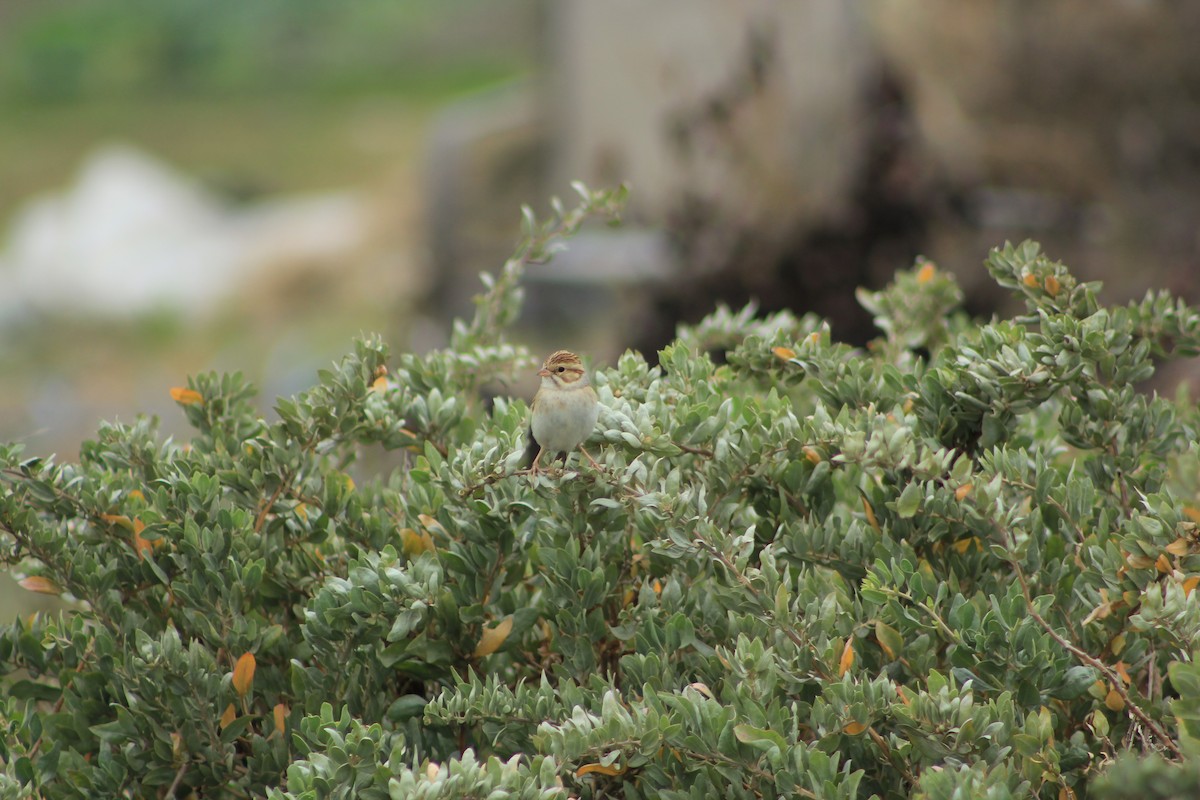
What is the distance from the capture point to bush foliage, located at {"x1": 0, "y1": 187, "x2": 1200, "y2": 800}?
1.83 m

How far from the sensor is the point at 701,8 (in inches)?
317

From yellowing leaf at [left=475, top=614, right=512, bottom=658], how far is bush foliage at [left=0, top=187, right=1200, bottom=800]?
1 centimetres

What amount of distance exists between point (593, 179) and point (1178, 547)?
7376 millimetres

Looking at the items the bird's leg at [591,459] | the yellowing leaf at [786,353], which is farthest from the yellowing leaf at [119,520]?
the yellowing leaf at [786,353]

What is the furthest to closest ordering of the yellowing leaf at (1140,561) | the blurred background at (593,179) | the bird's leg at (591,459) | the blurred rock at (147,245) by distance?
the blurred rock at (147,245)
the blurred background at (593,179)
the bird's leg at (591,459)
the yellowing leaf at (1140,561)

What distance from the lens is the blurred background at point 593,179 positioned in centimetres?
603

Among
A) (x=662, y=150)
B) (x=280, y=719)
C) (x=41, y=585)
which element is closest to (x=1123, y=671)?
(x=280, y=719)

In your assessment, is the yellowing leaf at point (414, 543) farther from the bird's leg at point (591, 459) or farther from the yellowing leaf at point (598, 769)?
the yellowing leaf at point (598, 769)

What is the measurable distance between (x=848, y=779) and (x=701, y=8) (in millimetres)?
6917

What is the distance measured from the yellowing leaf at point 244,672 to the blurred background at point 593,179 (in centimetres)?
71

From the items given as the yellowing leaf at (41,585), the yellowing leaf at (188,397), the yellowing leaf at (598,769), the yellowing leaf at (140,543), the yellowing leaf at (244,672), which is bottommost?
the yellowing leaf at (598,769)

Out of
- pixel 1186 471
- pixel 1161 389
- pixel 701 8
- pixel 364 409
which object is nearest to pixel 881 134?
pixel 1161 389

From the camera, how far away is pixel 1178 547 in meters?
1.91

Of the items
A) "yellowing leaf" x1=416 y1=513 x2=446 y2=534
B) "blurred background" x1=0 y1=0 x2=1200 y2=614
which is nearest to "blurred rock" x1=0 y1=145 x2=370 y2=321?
"blurred background" x1=0 y1=0 x2=1200 y2=614
